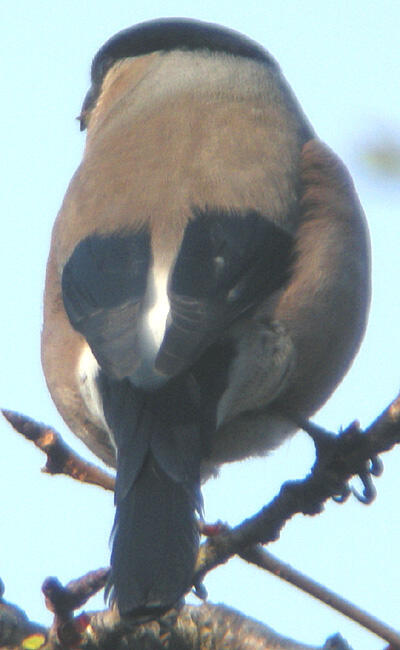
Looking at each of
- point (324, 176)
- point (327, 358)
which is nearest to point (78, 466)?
point (327, 358)

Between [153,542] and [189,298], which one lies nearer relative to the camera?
[153,542]

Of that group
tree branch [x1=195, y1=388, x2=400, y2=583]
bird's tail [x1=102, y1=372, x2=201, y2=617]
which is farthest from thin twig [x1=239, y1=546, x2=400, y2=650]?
bird's tail [x1=102, y1=372, x2=201, y2=617]

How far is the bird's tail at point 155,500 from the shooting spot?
342 centimetres

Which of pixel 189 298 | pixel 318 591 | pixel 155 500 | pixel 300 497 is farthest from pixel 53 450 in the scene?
pixel 318 591

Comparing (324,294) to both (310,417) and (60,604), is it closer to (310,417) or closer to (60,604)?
(310,417)

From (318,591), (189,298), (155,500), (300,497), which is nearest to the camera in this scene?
(318,591)

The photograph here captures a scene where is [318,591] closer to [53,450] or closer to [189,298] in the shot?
[53,450]

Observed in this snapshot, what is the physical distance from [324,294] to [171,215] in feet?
2.23

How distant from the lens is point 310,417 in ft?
15.4

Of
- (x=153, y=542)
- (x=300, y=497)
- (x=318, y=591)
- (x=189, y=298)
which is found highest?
(x=189, y=298)

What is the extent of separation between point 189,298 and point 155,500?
70 centimetres

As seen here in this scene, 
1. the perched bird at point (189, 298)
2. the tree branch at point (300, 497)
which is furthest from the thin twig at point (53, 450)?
the tree branch at point (300, 497)

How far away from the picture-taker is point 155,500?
3.69 m

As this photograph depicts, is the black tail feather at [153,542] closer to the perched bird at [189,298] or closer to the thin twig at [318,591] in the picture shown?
the perched bird at [189,298]
